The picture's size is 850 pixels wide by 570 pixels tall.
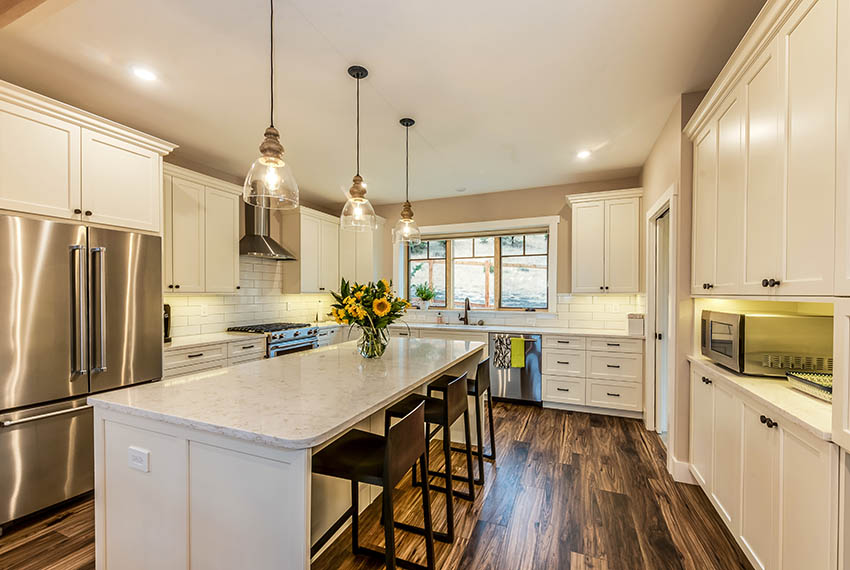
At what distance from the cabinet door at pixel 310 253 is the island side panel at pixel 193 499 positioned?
11.1 ft

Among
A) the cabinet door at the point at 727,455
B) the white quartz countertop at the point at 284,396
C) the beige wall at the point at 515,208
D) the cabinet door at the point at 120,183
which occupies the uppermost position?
the beige wall at the point at 515,208

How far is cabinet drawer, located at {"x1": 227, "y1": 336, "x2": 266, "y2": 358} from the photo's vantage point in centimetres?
353

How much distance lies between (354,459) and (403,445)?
23 centimetres

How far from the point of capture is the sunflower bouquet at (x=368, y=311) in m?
2.26

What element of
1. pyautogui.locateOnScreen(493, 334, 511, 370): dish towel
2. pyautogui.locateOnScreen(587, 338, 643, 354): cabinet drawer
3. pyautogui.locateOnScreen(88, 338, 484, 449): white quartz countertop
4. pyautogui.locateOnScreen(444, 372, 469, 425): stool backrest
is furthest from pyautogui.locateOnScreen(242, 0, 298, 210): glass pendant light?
pyautogui.locateOnScreen(587, 338, 643, 354): cabinet drawer

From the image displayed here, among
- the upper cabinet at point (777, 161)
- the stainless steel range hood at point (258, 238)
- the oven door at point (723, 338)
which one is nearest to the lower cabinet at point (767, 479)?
the oven door at point (723, 338)

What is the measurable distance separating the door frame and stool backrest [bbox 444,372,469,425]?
1562 mm

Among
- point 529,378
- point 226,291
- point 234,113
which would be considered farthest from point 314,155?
point 529,378

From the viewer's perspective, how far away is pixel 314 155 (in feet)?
11.9

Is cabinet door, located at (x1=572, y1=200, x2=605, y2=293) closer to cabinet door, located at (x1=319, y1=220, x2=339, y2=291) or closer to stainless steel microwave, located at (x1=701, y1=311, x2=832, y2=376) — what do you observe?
stainless steel microwave, located at (x1=701, y1=311, x2=832, y2=376)

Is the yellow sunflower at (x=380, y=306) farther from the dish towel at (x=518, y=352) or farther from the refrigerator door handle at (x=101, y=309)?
the dish towel at (x=518, y=352)

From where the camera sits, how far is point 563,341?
412 cm

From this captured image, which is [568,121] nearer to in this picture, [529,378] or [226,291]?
[529,378]

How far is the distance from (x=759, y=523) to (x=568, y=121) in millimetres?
2661
